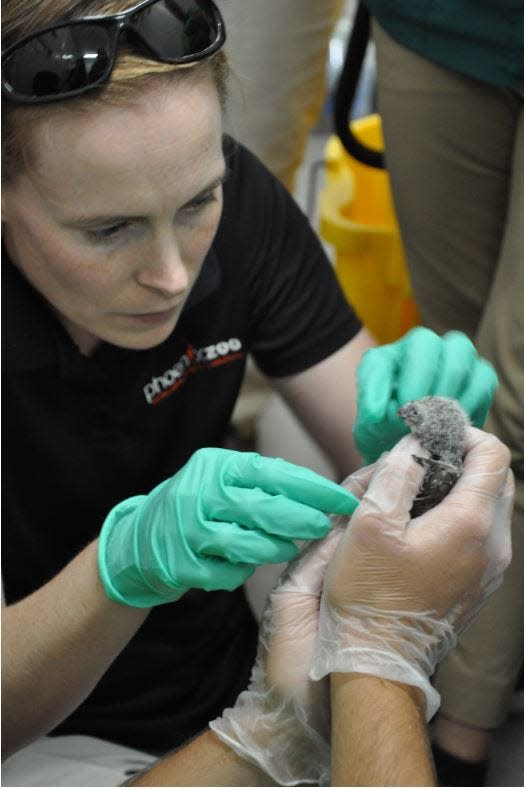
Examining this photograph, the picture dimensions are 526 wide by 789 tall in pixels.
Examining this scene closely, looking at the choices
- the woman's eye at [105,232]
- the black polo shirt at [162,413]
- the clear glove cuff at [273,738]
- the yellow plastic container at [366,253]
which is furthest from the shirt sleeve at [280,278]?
the yellow plastic container at [366,253]

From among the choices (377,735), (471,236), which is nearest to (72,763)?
(377,735)

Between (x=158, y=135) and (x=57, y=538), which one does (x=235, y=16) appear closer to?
(x=158, y=135)

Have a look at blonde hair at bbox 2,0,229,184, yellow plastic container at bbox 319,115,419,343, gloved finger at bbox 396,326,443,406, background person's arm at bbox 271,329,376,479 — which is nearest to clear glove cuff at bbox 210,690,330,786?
gloved finger at bbox 396,326,443,406

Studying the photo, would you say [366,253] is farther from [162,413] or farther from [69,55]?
[69,55]

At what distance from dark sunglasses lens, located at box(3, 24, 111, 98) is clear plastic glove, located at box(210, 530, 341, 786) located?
1.56 ft

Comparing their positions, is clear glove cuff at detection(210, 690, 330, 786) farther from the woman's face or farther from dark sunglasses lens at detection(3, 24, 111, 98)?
dark sunglasses lens at detection(3, 24, 111, 98)

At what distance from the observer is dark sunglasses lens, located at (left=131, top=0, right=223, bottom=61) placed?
104 cm

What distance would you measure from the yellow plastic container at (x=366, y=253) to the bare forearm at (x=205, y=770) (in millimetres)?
1106

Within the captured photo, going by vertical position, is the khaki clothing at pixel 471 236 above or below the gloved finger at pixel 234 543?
below

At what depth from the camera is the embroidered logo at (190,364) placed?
129 centimetres

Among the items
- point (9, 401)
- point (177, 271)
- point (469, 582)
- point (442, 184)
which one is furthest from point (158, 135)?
point (442, 184)

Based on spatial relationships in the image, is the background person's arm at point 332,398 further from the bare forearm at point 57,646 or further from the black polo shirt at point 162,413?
the bare forearm at point 57,646

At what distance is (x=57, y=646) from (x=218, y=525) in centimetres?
20

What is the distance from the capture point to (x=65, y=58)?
1.01 meters
